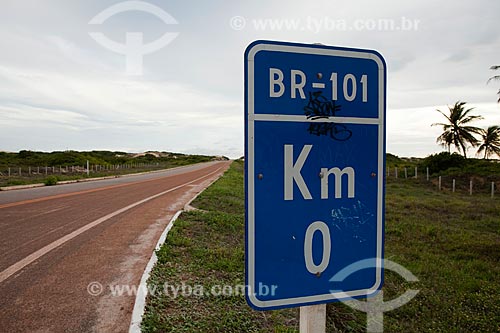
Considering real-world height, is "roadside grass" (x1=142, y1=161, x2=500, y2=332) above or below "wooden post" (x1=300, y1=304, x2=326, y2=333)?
below

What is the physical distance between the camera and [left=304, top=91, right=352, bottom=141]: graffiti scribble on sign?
1306mm

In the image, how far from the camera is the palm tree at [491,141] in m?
31.5

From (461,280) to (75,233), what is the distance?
6983mm

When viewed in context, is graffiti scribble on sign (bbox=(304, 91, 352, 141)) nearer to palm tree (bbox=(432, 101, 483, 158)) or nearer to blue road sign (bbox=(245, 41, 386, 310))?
blue road sign (bbox=(245, 41, 386, 310))

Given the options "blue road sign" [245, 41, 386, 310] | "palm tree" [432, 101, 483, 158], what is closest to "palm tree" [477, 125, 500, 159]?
"palm tree" [432, 101, 483, 158]

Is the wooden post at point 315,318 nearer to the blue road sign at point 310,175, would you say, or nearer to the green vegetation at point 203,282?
the blue road sign at point 310,175

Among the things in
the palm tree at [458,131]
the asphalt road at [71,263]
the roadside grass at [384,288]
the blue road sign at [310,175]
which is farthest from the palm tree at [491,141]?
the blue road sign at [310,175]

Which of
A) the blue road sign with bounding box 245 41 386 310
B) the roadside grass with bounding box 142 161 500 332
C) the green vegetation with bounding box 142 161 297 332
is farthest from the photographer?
the roadside grass with bounding box 142 161 500 332

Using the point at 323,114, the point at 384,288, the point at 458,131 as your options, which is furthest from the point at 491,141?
the point at 323,114

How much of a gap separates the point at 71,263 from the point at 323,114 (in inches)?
202

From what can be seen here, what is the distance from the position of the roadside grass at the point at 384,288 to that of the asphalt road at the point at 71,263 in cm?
46

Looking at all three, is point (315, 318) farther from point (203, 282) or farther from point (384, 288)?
point (384, 288)

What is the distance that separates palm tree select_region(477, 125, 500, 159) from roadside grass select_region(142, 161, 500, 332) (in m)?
26.4

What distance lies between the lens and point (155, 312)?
3504mm
